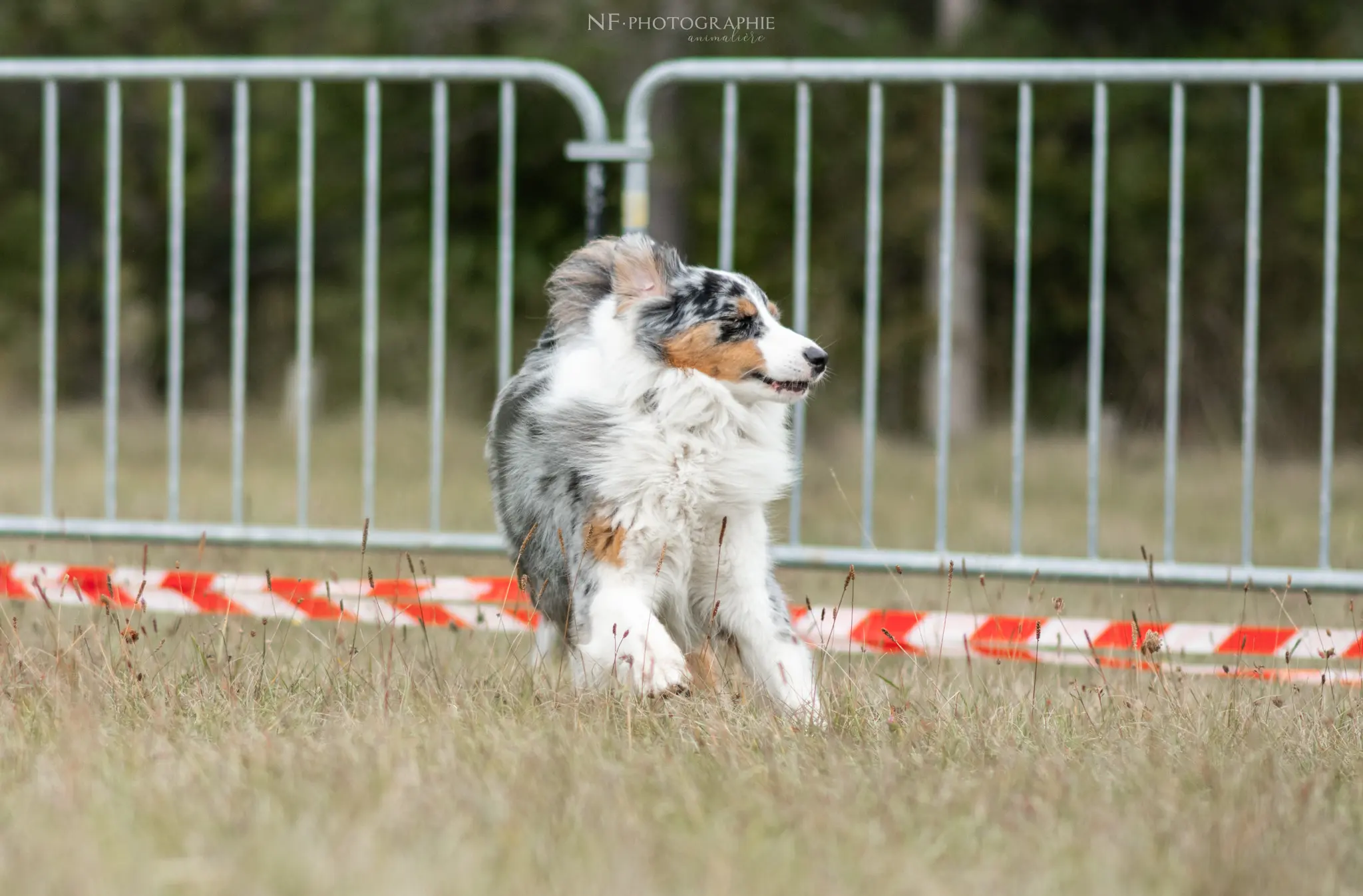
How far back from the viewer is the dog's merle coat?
11.5 feet

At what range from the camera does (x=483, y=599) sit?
470 cm

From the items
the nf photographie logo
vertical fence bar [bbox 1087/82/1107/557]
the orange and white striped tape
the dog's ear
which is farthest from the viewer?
the nf photographie logo

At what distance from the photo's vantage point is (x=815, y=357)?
3.58 metres

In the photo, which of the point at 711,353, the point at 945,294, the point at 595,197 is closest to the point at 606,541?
the point at 711,353

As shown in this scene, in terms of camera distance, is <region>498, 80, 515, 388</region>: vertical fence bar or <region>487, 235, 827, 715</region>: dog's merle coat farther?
<region>498, 80, 515, 388</region>: vertical fence bar

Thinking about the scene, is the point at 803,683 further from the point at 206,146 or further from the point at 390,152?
the point at 206,146

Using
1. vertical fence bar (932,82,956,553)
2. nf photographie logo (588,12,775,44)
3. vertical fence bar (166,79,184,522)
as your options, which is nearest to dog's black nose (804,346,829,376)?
vertical fence bar (932,82,956,553)

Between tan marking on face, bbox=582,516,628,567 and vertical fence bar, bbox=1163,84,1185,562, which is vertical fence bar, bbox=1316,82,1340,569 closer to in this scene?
vertical fence bar, bbox=1163,84,1185,562

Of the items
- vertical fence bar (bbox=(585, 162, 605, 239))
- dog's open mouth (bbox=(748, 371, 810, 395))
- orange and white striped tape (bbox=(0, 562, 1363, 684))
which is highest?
vertical fence bar (bbox=(585, 162, 605, 239))

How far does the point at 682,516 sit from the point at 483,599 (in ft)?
4.28

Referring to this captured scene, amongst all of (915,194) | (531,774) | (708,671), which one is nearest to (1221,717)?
(708,671)

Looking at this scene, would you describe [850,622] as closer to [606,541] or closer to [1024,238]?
[606,541]

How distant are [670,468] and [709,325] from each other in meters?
0.34

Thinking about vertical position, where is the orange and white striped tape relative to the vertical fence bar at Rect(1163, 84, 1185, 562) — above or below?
below
